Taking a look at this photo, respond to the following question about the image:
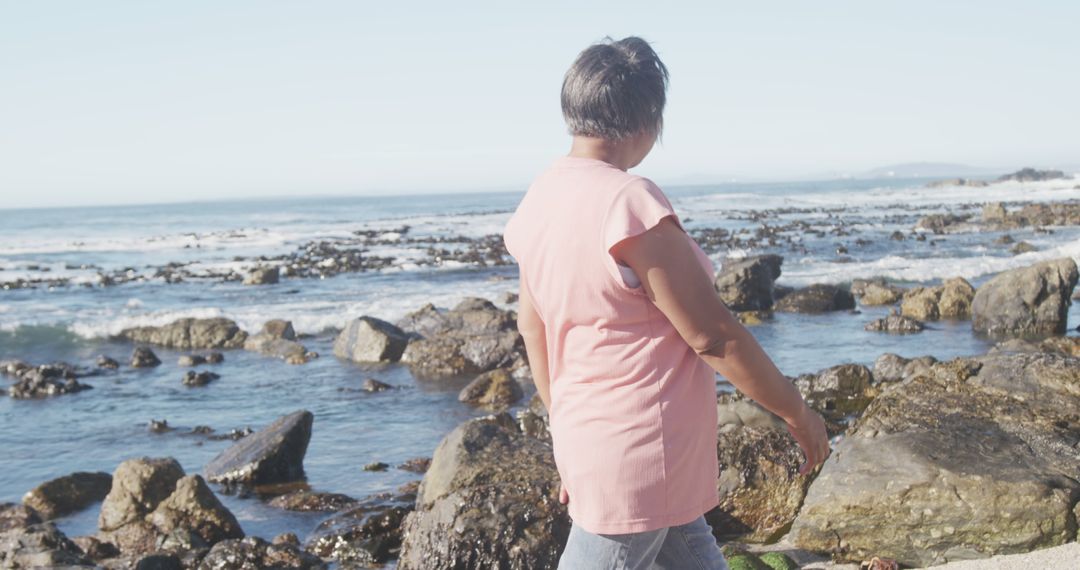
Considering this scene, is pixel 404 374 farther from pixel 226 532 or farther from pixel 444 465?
pixel 444 465

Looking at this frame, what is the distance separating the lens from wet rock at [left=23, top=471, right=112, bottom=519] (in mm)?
8750

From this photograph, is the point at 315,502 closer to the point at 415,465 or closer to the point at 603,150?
the point at 415,465

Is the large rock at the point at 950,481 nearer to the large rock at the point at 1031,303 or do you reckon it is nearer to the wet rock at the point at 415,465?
the wet rock at the point at 415,465

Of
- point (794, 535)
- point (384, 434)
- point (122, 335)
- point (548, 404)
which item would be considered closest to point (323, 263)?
point (122, 335)

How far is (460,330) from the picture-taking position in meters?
17.5

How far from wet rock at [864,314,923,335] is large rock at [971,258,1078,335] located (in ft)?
3.08

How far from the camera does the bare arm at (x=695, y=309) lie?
2.26 m

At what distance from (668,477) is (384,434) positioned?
936 centimetres

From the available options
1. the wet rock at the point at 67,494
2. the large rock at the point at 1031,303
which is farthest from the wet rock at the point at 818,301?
the wet rock at the point at 67,494

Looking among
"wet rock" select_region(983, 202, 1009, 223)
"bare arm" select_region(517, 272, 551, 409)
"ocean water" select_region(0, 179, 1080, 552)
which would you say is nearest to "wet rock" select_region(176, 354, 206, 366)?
"ocean water" select_region(0, 179, 1080, 552)

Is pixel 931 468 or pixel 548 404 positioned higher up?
pixel 548 404

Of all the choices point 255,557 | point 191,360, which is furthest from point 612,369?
point 191,360

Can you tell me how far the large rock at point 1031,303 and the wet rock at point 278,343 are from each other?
11490 millimetres

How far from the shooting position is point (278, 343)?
59.4 feet
